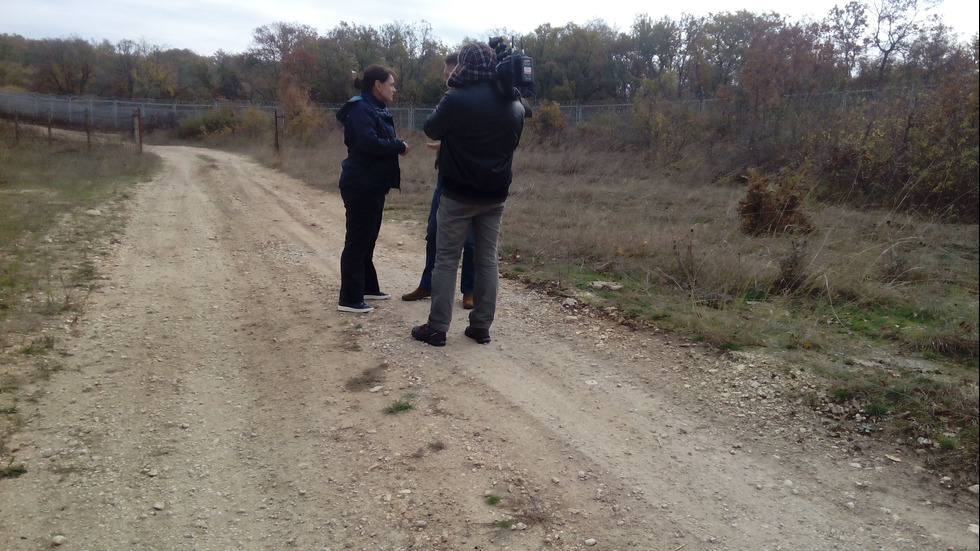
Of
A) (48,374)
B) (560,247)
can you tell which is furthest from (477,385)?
(560,247)

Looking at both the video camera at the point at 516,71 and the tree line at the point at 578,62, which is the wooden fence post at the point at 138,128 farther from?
Answer: the video camera at the point at 516,71

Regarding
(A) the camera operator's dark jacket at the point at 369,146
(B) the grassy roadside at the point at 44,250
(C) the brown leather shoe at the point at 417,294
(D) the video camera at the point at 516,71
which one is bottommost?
(B) the grassy roadside at the point at 44,250

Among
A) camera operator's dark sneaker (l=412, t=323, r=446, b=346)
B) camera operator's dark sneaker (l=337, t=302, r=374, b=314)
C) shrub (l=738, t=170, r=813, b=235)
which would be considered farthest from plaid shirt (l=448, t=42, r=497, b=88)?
shrub (l=738, t=170, r=813, b=235)

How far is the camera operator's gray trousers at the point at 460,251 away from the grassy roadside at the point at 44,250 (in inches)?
102

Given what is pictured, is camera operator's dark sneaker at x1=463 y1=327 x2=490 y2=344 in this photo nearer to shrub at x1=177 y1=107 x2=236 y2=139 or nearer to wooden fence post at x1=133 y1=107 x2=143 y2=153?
wooden fence post at x1=133 y1=107 x2=143 y2=153

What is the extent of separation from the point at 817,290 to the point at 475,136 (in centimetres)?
362

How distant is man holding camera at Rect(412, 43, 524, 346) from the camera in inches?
172

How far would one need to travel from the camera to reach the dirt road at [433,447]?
2.83 m

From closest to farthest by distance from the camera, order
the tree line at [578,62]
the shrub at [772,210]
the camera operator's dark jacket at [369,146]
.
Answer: the camera operator's dark jacket at [369,146] < the shrub at [772,210] < the tree line at [578,62]

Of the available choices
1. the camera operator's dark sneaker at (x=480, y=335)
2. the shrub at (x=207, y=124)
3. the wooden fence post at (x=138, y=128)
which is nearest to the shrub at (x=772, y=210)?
the camera operator's dark sneaker at (x=480, y=335)

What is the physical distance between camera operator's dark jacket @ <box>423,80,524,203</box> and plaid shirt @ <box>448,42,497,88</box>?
4 cm

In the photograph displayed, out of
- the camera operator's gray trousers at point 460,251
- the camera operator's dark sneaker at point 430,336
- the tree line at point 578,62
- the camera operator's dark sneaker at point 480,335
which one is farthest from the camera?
the tree line at point 578,62

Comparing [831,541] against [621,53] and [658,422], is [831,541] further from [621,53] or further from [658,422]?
[621,53]

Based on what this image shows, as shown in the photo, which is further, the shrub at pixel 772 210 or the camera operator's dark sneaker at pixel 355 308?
the shrub at pixel 772 210
